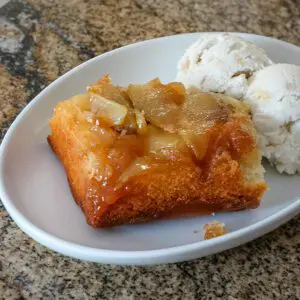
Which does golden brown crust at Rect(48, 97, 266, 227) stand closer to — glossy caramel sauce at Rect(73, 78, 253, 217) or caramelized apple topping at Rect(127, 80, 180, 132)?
glossy caramel sauce at Rect(73, 78, 253, 217)

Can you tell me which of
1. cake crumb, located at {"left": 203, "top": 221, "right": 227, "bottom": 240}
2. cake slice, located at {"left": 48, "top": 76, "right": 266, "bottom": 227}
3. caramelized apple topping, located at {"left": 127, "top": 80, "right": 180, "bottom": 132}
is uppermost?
caramelized apple topping, located at {"left": 127, "top": 80, "right": 180, "bottom": 132}

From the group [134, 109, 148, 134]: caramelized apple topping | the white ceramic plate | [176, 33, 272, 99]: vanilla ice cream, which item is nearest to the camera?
the white ceramic plate

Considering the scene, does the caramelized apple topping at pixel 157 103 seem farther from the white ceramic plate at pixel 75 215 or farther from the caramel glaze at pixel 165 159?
the white ceramic plate at pixel 75 215

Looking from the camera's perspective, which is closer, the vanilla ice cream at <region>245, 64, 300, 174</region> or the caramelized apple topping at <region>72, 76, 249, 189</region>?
the caramelized apple topping at <region>72, 76, 249, 189</region>

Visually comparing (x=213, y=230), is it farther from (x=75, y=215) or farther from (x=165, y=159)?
(x=75, y=215)

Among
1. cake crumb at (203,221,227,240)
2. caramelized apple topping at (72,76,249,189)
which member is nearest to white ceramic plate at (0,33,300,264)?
cake crumb at (203,221,227,240)

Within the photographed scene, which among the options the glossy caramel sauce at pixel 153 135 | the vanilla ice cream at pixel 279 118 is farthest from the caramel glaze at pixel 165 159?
the vanilla ice cream at pixel 279 118

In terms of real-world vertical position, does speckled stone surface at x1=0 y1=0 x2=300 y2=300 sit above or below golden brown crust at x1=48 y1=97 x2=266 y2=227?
below

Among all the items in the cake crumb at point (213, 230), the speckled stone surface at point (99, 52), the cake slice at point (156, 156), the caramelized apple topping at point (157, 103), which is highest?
the caramelized apple topping at point (157, 103)
